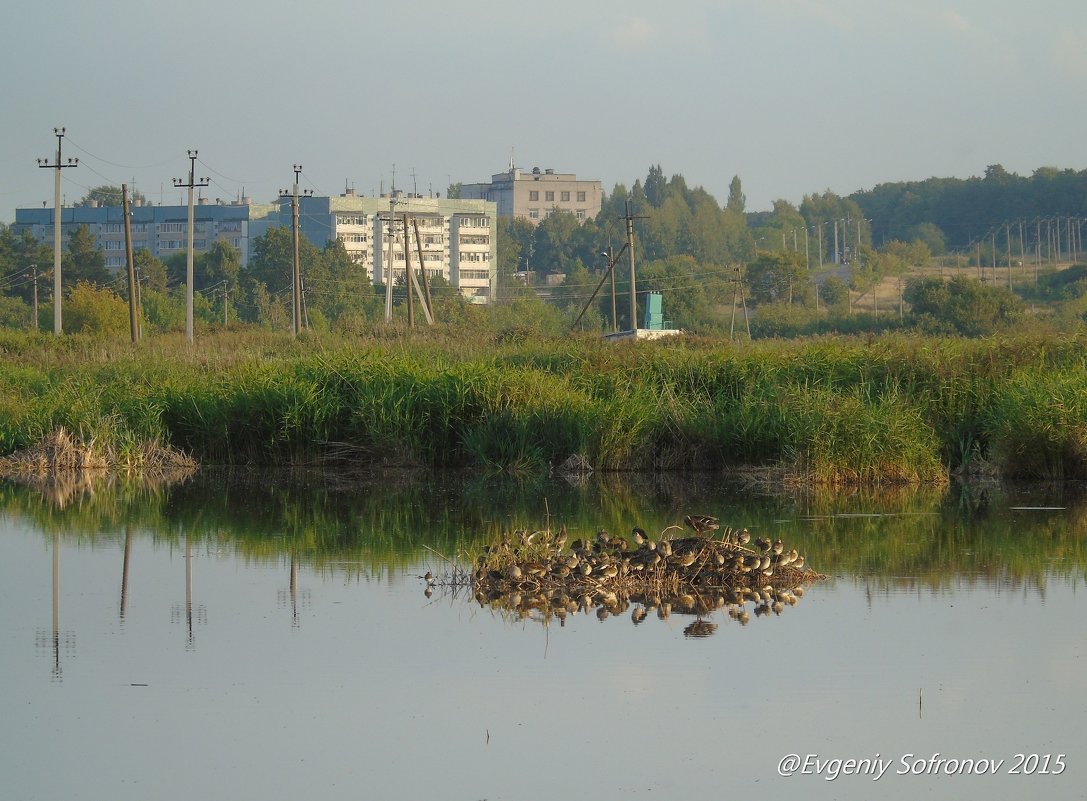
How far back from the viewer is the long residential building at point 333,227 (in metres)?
138

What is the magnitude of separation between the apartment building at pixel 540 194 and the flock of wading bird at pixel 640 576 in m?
178

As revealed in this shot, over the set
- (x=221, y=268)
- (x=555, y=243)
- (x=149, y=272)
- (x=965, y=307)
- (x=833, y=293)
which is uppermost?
(x=555, y=243)

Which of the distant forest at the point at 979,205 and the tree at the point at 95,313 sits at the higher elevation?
the distant forest at the point at 979,205

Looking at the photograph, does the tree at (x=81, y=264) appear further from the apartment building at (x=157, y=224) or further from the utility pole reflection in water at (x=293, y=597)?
the utility pole reflection in water at (x=293, y=597)

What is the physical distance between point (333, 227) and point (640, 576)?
427 ft

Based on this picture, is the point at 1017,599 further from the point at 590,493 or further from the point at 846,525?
the point at 590,493

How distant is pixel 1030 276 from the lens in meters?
103

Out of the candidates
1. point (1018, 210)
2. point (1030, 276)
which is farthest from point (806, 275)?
point (1018, 210)

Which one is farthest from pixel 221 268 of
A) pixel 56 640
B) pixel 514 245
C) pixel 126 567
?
pixel 56 640

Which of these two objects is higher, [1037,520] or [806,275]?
[806,275]

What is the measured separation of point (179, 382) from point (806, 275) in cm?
7821

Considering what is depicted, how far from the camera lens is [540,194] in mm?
189500

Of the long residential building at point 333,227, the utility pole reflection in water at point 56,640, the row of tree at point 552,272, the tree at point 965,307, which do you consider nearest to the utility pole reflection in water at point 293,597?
the utility pole reflection in water at point 56,640

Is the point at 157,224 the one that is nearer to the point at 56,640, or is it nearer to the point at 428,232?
the point at 428,232
